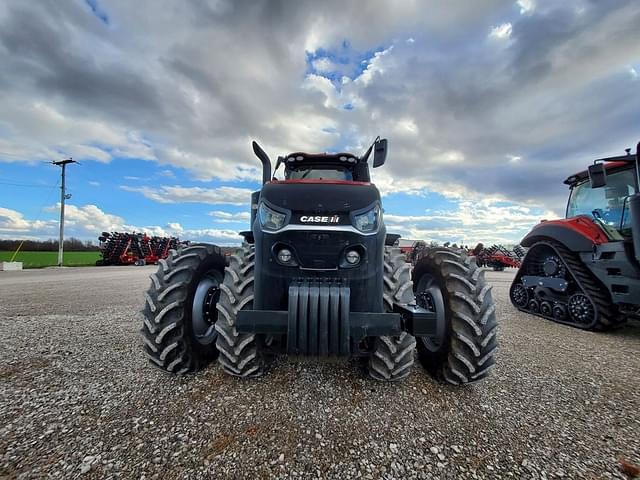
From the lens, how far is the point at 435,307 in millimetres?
2781

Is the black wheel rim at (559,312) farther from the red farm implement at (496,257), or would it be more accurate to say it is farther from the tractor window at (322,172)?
the red farm implement at (496,257)

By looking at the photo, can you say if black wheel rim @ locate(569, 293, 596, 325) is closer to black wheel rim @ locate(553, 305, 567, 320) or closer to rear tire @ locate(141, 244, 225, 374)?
black wheel rim @ locate(553, 305, 567, 320)

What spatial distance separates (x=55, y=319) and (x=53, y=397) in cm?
371

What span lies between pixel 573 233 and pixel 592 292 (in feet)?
3.52

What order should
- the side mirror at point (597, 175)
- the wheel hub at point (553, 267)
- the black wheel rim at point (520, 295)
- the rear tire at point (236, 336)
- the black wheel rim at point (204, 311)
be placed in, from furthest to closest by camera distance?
the black wheel rim at point (520, 295) → the wheel hub at point (553, 267) → the side mirror at point (597, 175) → the black wheel rim at point (204, 311) → the rear tire at point (236, 336)

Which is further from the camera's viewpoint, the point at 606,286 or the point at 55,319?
the point at 55,319

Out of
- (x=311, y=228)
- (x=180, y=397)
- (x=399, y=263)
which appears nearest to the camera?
(x=311, y=228)

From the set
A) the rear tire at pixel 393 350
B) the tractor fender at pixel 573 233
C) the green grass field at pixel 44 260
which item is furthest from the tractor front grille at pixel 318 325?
the green grass field at pixel 44 260

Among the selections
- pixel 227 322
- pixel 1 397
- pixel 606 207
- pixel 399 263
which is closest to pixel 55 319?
pixel 1 397

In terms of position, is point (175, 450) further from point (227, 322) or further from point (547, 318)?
point (547, 318)

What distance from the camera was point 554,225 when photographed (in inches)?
230

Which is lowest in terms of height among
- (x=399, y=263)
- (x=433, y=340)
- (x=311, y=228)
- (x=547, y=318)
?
(x=547, y=318)

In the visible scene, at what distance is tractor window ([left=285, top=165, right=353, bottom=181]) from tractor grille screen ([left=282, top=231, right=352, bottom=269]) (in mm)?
1474

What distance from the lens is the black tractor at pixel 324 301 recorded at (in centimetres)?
203
